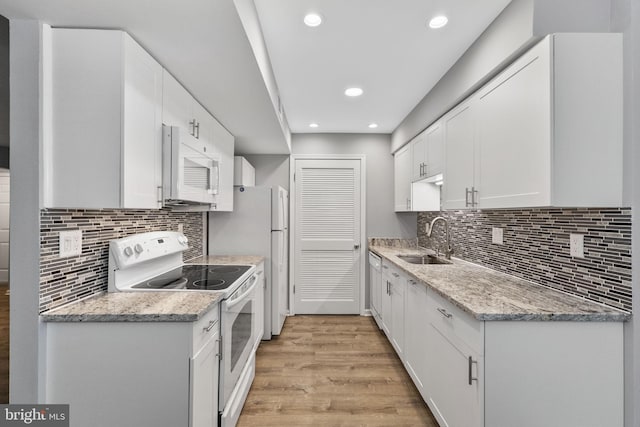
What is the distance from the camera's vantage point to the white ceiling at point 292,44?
1239mm

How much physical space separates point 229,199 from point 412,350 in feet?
6.71

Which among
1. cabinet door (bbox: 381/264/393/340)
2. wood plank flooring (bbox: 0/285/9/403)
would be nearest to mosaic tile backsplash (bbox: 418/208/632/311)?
cabinet door (bbox: 381/264/393/340)

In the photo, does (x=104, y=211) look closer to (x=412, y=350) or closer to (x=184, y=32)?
(x=184, y=32)

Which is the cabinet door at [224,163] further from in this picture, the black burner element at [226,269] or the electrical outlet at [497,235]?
the electrical outlet at [497,235]

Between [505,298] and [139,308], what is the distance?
1721 mm

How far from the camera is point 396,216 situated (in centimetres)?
398

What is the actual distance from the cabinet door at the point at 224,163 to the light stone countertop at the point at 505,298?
5.57ft

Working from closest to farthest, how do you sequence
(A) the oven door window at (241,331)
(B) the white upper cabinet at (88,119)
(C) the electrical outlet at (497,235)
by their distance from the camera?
(B) the white upper cabinet at (88,119)
(A) the oven door window at (241,331)
(C) the electrical outlet at (497,235)

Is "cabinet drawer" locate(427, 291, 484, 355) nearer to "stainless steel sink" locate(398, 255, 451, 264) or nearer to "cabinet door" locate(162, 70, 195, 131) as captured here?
"stainless steel sink" locate(398, 255, 451, 264)

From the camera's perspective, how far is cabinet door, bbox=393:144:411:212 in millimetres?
3391

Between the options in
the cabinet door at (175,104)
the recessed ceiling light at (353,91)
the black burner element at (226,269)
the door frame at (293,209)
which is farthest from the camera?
the door frame at (293,209)

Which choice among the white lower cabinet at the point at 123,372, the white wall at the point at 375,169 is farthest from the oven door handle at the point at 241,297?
the white wall at the point at 375,169

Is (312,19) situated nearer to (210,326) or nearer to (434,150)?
(434,150)

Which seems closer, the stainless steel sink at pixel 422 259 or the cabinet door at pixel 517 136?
the cabinet door at pixel 517 136
